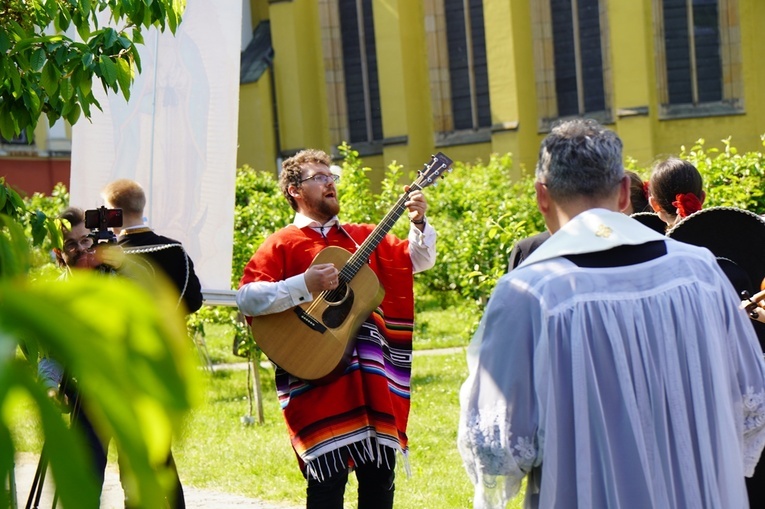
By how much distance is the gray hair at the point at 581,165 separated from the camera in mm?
2766

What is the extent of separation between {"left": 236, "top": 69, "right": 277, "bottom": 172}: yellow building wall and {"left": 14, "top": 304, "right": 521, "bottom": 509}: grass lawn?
49.3 ft

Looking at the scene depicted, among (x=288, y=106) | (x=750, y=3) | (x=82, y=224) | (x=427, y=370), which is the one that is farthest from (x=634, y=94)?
(x=82, y=224)

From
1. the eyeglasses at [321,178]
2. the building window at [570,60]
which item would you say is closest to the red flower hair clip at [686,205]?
the eyeglasses at [321,178]

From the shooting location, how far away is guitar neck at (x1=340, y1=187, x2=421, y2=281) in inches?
201

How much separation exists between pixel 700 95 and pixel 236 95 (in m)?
18.8

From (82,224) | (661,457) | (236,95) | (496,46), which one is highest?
(496,46)

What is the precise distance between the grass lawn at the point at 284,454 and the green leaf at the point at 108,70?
1.71m

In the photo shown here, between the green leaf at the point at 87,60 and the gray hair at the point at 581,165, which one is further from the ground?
the green leaf at the point at 87,60

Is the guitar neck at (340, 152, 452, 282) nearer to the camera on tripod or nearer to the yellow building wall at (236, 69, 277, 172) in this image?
the camera on tripod

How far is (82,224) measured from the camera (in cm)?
582

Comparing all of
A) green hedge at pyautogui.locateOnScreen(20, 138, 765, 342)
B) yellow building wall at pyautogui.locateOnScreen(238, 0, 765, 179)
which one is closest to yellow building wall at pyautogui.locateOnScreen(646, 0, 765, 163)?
yellow building wall at pyautogui.locateOnScreen(238, 0, 765, 179)

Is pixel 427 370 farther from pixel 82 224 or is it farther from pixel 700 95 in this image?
pixel 700 95

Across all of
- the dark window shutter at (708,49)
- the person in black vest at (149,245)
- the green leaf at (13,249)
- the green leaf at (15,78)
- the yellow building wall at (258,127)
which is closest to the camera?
the green leaf at (13,249)

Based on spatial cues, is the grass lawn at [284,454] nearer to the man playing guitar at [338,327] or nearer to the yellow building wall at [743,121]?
the man playing guitar at [338,327]
